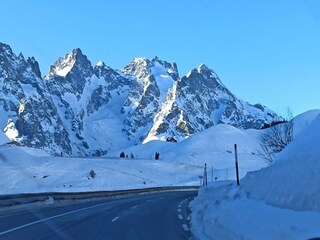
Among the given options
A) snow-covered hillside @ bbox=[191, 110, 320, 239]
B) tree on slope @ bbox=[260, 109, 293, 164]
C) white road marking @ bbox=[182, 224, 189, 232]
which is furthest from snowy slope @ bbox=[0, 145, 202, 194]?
snow-covered hillside @ bbox=[191, 110, 320, 239]

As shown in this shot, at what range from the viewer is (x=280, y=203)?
30.7 feet

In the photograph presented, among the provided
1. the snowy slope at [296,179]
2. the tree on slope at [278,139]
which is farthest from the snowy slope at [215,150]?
the snowy slope at [296,179]

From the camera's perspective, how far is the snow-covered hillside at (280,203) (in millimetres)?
7505

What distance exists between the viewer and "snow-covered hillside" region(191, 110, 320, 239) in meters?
7.50

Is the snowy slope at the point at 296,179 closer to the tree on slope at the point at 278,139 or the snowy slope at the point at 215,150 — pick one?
the tree on slope at the point at 278,139

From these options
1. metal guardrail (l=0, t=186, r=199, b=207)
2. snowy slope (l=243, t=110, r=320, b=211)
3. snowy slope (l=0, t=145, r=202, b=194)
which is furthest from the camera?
snowy slope (l=0, t=145, r=202, b=194)

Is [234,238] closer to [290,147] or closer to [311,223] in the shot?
[311,223]

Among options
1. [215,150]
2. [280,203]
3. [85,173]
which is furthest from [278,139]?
[215,150]

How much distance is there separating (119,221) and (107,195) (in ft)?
85.7

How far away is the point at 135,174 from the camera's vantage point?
91.0 meters

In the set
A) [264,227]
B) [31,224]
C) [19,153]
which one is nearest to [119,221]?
[31,224]

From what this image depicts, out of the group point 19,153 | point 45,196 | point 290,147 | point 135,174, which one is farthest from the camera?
point 19,153

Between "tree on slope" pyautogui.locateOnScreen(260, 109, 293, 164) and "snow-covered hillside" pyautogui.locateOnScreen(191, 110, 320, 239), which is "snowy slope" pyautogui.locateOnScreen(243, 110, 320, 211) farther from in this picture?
"tree on slope" pyautogui.locateOnScreen(260, 109, 293, 164)

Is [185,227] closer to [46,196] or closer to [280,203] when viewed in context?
[280,203]
